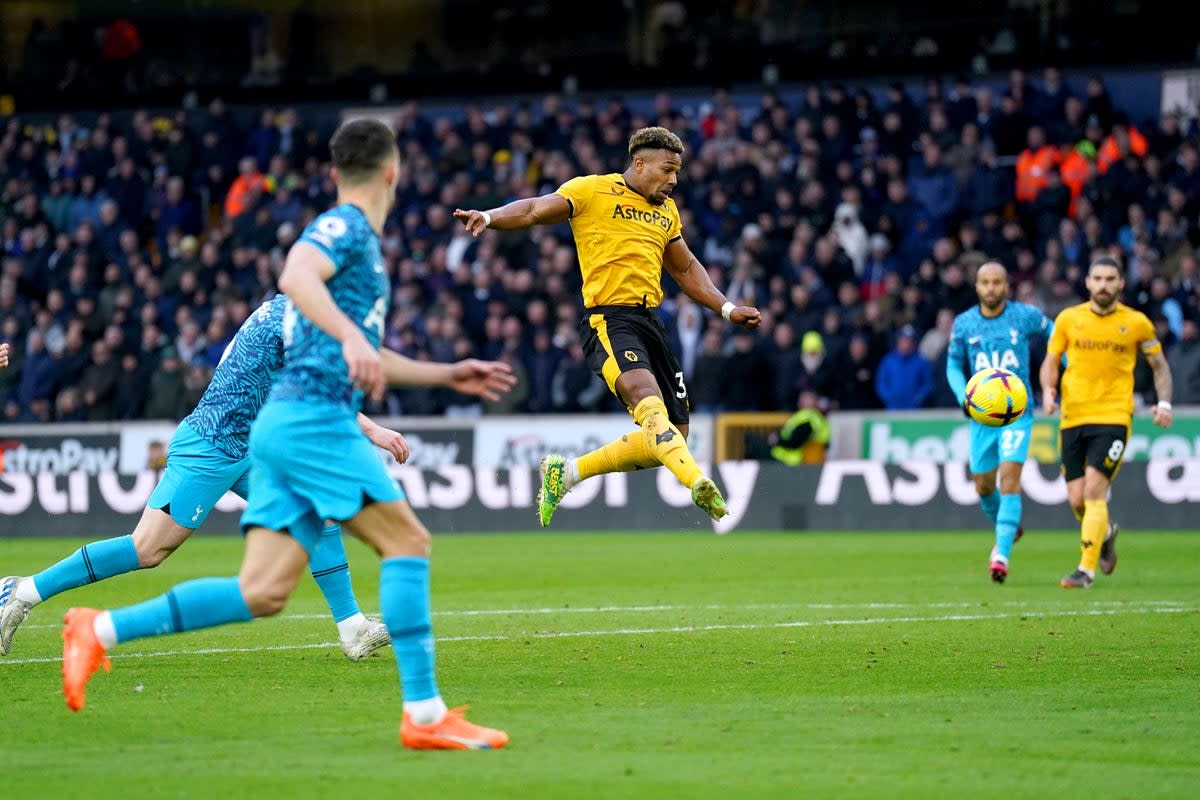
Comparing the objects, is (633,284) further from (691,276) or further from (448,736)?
(448,736)

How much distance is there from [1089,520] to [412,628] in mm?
8637

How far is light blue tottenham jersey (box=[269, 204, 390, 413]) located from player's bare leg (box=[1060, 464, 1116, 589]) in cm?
835

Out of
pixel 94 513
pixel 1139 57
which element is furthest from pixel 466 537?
pixel 1139 57

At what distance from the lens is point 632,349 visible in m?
11.1

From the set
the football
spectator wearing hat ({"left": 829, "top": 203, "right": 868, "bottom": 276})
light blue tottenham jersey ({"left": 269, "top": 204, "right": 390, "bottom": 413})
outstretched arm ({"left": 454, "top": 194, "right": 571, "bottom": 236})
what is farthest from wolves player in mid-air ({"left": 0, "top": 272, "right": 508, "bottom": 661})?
→ spectator wearing hat ({"left": 829, "top": 203, "right": 868, "bottom": 276})

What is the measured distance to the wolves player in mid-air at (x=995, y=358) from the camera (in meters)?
14.6

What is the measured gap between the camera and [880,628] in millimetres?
10828

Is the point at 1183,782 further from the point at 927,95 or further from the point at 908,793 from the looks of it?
the point at 927,95

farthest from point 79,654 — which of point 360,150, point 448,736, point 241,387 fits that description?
point 241,387

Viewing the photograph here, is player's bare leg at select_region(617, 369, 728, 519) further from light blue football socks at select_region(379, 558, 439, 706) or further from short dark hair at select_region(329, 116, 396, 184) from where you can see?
short dark hair at select_region(329, 116, 396, 184)


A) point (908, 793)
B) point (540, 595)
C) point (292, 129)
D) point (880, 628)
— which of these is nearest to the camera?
point (908, 793)

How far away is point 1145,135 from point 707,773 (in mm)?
20705

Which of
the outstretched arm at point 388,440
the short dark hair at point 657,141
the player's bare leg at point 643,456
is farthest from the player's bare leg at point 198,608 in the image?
the short dark hair at point 657,141

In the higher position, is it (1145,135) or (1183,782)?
(1145,135)
